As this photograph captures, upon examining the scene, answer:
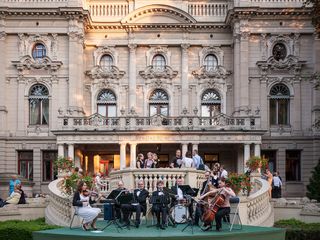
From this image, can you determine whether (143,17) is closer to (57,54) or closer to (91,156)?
(57,54)

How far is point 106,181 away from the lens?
29641 millimetres

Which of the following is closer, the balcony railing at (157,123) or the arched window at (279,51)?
the balcony railing at (157,123)

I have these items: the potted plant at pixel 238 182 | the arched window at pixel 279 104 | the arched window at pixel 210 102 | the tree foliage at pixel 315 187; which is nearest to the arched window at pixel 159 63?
the arched window at pixel 210 102

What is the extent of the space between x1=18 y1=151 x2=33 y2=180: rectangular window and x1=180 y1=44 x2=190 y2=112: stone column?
12.1 m

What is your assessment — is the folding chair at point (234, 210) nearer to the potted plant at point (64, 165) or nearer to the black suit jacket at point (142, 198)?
the black suit jacket at point (142, 198)

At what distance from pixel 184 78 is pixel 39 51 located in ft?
37.0

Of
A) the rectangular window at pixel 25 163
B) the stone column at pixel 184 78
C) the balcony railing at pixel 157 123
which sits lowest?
the rectangular window at pixel 25 163

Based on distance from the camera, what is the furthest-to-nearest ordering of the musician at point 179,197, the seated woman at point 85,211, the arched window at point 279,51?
the arched window at point 279,51, the musician at point 179,197, the seated woman at point 85,211

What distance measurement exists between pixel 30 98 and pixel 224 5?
16736mm

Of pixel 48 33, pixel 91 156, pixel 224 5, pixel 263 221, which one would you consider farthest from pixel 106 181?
pixel 224 5

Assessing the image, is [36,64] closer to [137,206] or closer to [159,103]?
[159,103]

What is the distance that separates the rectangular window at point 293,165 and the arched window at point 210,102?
645 centimetres

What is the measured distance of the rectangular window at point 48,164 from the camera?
155ft

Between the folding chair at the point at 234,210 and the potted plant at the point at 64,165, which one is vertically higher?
the potted plant at the point at 64,165
